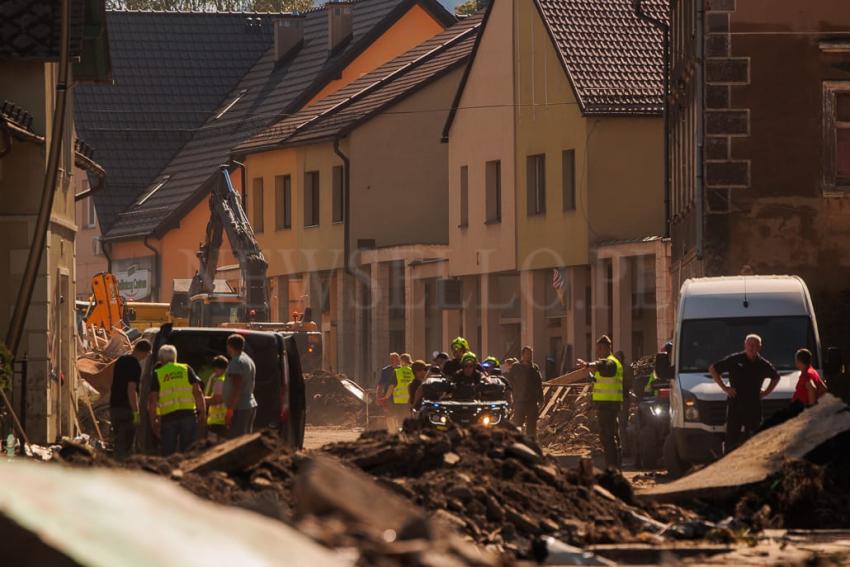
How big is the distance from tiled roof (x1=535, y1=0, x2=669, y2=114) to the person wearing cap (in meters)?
15.7

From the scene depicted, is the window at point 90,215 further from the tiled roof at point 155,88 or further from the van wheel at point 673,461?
the van wheel at point 673,461

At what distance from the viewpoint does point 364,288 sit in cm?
6084

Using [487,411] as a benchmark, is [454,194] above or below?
above

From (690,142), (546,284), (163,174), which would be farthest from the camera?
(163,174)

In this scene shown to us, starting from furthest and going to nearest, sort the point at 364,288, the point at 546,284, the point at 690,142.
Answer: the point at 364,288 → the point at 546,284 → the point at 690,142

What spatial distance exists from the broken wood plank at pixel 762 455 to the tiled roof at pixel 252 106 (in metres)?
47.7

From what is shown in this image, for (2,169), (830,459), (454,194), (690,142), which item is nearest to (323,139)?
(454,194)

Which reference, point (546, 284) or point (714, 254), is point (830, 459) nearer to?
point (714, 254)

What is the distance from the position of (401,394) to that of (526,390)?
410cm

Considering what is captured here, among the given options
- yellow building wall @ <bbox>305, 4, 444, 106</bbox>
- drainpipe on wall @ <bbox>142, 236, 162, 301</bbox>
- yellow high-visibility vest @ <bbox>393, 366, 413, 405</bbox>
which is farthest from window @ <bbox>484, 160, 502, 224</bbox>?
drainpipe on wall @ <bbox>142, 236, 162, 301</bbox>

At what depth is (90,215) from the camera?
77.5 m

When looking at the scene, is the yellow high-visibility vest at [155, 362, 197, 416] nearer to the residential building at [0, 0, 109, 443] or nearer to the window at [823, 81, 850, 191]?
the residential building at [0, 0, 109, 443]

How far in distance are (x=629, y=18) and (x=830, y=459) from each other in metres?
32.5

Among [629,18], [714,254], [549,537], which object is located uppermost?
[629,18]
